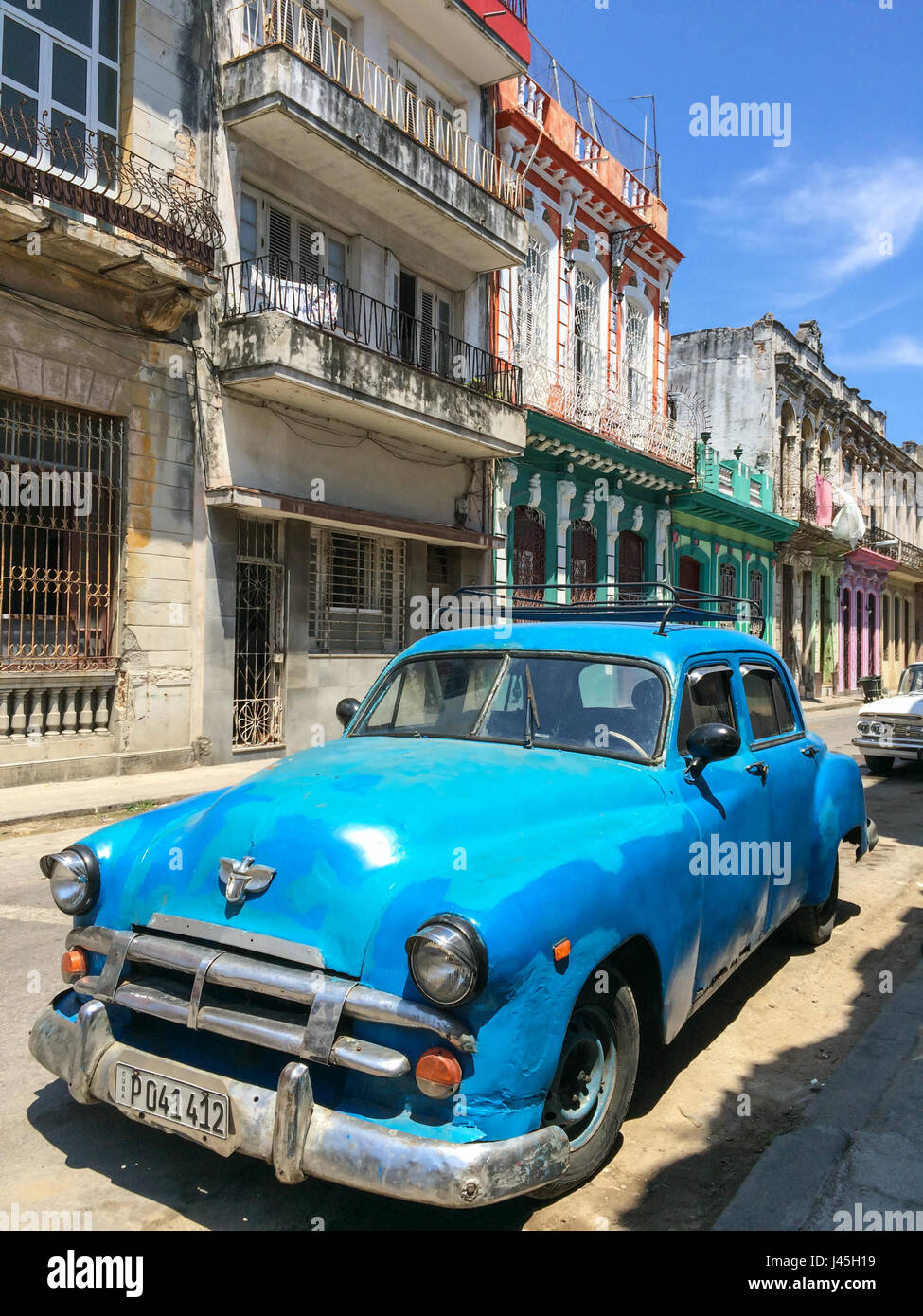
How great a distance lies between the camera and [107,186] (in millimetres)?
11305

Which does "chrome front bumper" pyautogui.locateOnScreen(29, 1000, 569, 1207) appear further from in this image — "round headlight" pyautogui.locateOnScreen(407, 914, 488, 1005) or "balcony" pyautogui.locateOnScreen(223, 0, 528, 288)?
"balcony" pyautogui.locateOnScreen(223, 0, 528, 288)

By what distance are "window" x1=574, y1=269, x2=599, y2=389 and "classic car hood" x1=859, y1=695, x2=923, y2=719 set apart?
9783mm

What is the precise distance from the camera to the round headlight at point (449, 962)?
7.80 feet

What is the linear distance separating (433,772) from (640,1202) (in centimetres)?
142

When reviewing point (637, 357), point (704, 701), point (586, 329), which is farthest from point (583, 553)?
point (704, 701)

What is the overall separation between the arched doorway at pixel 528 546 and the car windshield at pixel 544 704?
47.4 feet

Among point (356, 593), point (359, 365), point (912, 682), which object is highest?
point (359, 365)

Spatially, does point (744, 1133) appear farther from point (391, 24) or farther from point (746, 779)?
point (391, 24)

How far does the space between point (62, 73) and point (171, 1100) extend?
11917 mm

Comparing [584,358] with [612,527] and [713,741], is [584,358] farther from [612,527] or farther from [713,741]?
[713,741]

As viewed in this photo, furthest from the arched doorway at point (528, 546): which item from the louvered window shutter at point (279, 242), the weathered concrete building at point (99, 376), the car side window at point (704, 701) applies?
the car side window at point (704, 701)

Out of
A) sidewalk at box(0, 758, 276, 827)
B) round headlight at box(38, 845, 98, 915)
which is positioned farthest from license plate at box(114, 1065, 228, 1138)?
sidewalk at box(0, 758, 276, 827)

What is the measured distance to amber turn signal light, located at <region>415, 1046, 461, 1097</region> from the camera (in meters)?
2.41

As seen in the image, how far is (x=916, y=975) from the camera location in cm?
502
